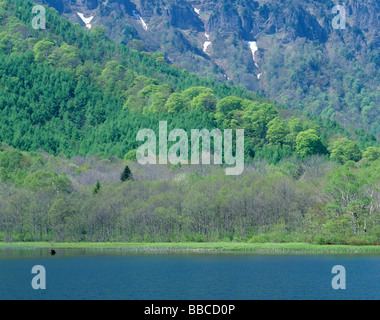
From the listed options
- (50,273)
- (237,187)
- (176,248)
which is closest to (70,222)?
(176,248)

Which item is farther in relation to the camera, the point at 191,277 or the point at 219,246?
the point at 219,246

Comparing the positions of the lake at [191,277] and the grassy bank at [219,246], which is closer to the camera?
the lake at [191,277]

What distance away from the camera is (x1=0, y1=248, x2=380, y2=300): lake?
207 feet

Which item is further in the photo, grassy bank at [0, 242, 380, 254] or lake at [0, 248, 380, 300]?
grassy bank at [0, 242, 380, 254]

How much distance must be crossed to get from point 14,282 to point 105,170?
386 feet

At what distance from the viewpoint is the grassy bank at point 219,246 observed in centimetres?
10362

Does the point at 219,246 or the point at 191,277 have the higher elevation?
the point at 219,246

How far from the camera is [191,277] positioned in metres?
73.4

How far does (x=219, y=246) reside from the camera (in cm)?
11094

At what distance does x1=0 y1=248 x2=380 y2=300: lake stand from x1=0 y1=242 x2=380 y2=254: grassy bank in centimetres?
896

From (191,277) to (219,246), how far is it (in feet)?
124

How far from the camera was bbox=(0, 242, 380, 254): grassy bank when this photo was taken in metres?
104

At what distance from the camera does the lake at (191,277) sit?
63.1 metres

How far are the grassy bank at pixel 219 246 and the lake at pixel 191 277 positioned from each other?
8963 mm
